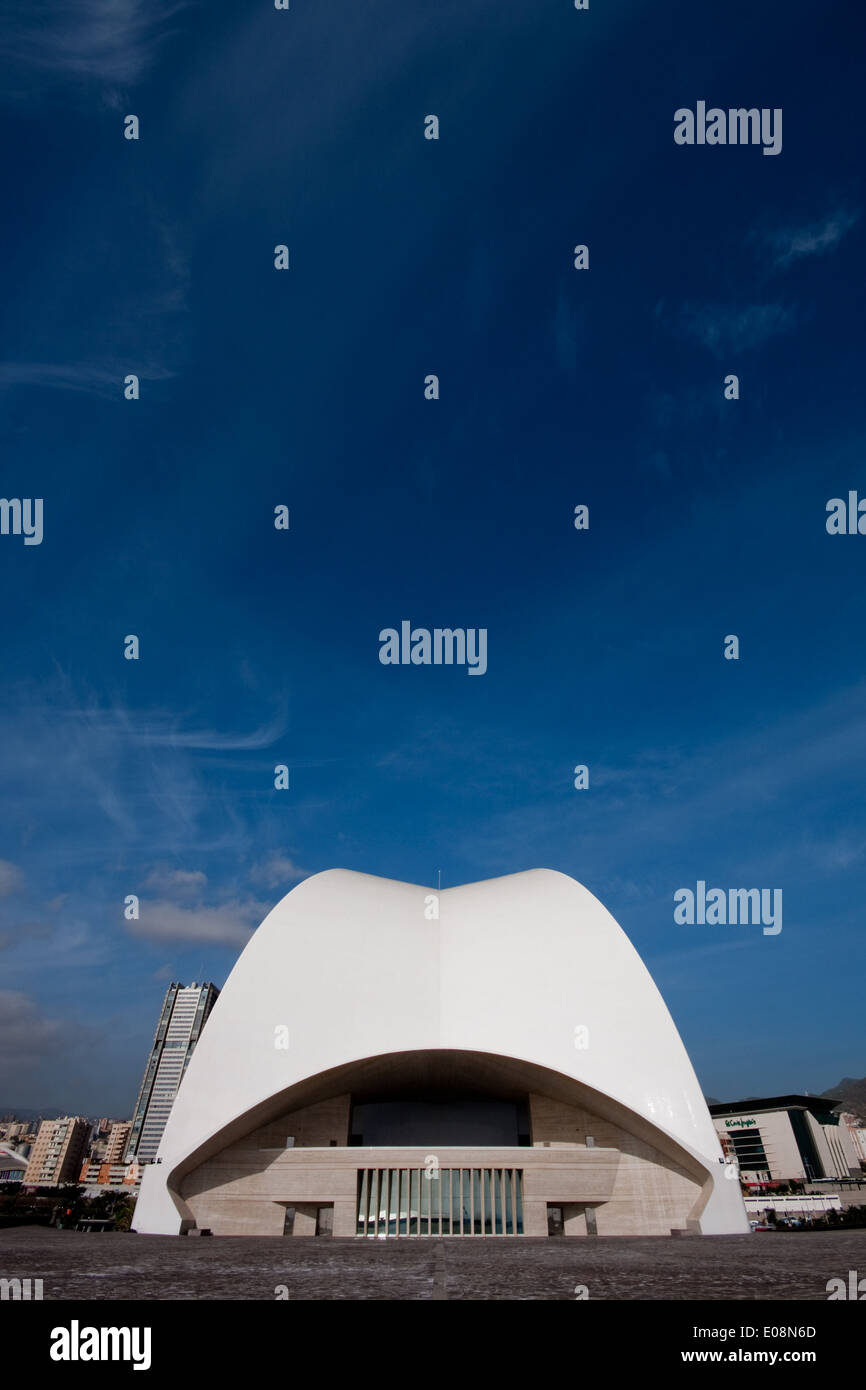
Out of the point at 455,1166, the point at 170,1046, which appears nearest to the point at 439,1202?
the point at 455,1166

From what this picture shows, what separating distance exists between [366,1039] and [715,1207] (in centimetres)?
1280

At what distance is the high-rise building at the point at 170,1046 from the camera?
494 ft

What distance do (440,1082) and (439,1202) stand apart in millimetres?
5707

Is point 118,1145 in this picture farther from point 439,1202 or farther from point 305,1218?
point 439,1202

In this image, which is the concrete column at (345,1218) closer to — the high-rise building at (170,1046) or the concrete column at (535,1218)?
the concrete column at (535,1218)

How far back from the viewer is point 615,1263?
280 inches

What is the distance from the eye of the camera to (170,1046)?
156125 millimetres

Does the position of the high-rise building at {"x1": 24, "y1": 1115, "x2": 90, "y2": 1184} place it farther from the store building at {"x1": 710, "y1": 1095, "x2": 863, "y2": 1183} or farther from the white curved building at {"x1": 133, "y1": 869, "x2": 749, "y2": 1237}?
the white curved building at {"x1": 133, "y1": 869, "x2": 749, "y2": 1237}

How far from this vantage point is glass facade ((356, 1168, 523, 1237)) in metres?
23.2

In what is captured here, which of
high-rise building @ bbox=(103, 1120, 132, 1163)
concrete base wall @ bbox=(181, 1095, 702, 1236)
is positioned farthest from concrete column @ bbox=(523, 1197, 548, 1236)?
high-rise building @ bbox=(103, 1120, 132, 1163)

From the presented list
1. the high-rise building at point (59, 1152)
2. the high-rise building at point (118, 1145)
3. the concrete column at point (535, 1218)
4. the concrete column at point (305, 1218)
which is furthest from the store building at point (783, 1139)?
the high-rise building at point (118, 1145)

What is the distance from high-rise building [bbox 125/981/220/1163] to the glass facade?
457 feet

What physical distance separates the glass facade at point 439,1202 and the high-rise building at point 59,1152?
14018 centimetres
